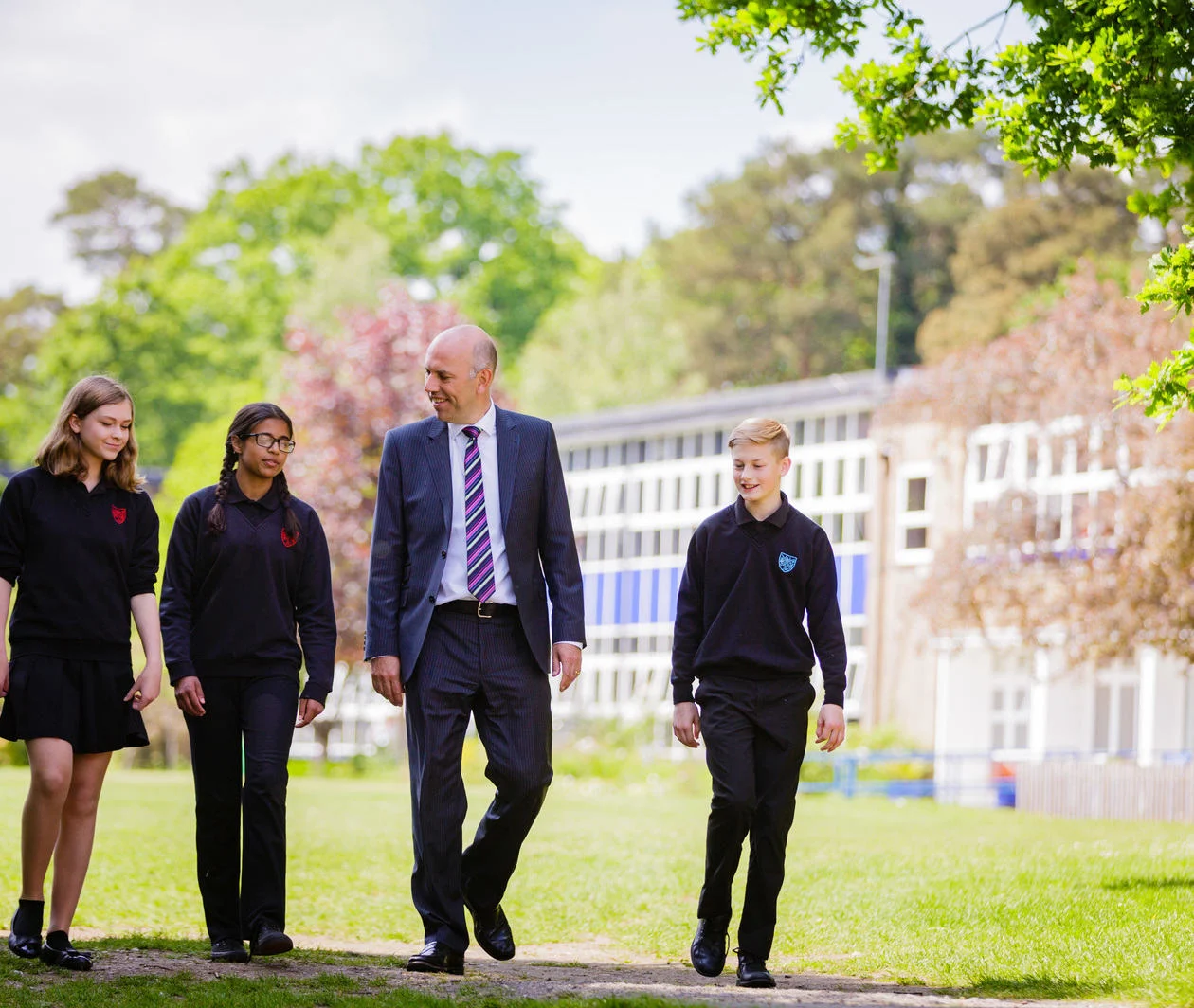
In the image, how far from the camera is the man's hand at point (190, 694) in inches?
294

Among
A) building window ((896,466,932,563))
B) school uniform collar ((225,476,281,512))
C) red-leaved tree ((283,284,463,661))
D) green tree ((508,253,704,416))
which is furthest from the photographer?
green tree ((508,253,704,416))

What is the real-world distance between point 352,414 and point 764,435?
31.3m

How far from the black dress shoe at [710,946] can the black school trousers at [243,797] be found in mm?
1643

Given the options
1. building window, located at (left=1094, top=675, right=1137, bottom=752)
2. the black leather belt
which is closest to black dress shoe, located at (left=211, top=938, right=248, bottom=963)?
the black leather belt

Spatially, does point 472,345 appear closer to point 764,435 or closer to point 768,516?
point 764,435

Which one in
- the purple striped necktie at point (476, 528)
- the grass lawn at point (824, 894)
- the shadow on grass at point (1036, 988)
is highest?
the purple striped necktie at point (476, 528)

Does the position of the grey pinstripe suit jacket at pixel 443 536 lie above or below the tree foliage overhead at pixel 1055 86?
below

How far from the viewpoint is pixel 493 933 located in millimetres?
7617

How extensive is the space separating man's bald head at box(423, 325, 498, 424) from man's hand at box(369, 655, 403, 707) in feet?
3.27

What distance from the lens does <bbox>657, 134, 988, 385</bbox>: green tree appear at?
57253mm

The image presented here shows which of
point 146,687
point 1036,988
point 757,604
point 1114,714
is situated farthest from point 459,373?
point 1114,714

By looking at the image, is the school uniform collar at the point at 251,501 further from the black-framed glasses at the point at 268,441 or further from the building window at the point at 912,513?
the building window at the point at 912,513

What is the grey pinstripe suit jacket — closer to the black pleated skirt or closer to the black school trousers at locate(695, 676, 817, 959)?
the black school trousers at locate(695, 676, 817, 959)

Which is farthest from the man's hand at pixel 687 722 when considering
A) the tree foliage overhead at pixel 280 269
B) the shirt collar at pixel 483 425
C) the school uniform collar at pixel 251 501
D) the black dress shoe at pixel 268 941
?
the tree foliage overhead at pixel 280 269
